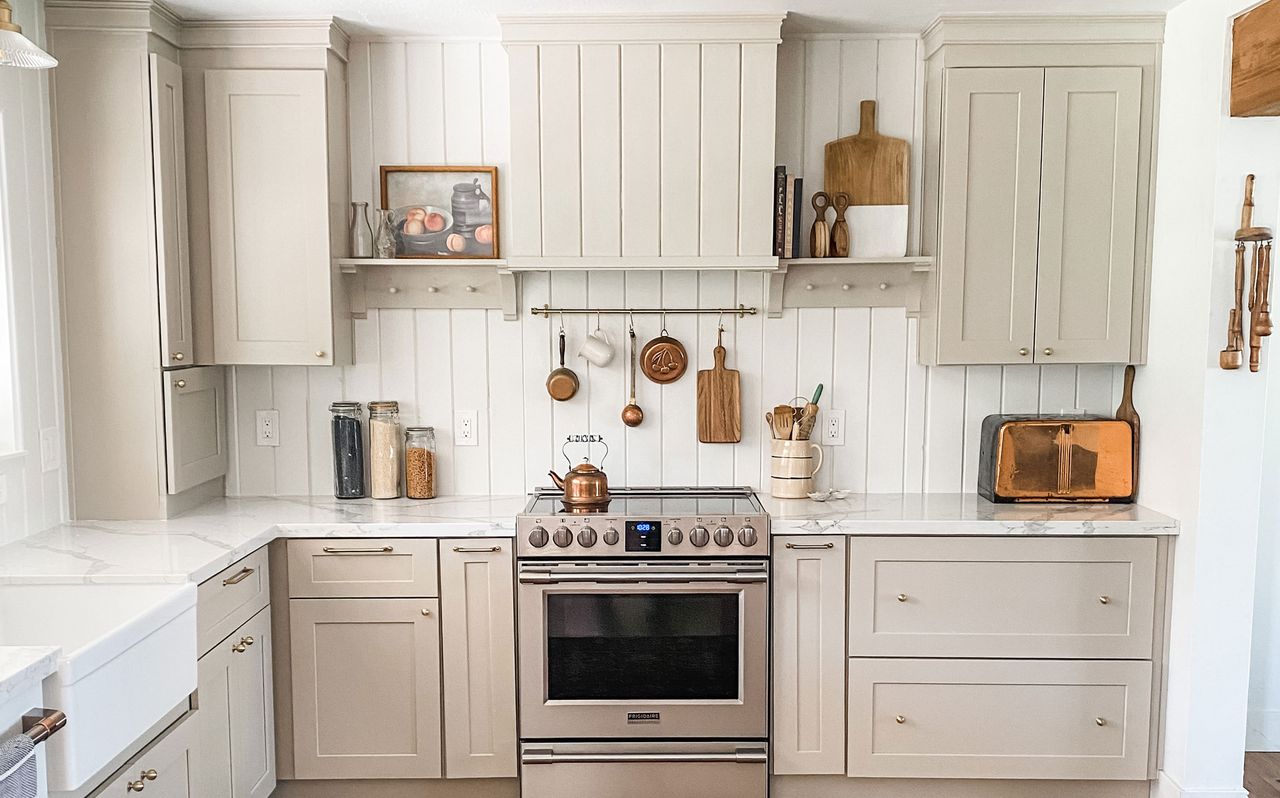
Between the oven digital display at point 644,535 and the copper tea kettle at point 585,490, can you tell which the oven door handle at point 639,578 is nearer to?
the oven digital display at point 644,535

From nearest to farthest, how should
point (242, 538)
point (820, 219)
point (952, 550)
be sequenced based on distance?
point (242, 538) → point (952, 550) → point (820, 219)

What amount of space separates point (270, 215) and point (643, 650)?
1.72 metres

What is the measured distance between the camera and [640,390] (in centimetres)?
319

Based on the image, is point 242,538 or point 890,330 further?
point 890,330

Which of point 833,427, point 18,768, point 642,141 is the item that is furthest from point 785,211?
point 18,768

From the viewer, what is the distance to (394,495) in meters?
3.10

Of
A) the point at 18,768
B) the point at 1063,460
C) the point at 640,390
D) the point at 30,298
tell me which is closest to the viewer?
the point at 18,768

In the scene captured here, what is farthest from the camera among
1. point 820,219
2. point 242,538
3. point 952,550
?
point 820,219

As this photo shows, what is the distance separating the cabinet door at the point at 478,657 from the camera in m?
2.75

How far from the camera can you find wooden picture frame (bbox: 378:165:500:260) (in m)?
3.10

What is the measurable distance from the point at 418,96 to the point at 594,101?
645mm

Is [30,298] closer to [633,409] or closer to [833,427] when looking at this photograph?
[633,409]

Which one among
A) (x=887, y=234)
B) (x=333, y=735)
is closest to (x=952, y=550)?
(x=887, y=234)

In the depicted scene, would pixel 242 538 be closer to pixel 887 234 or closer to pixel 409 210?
pixel 409 210
